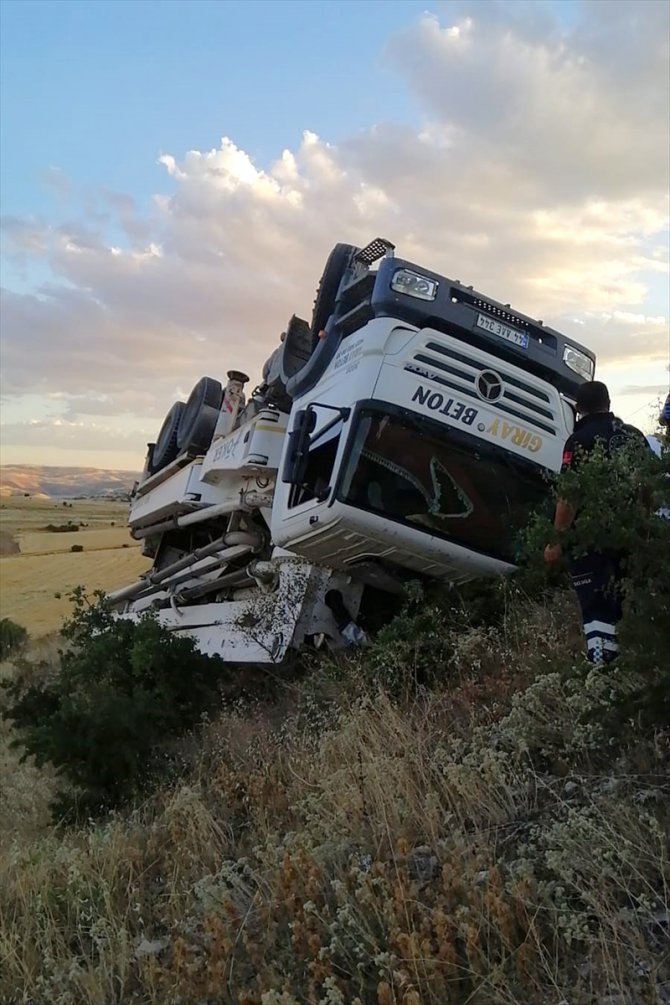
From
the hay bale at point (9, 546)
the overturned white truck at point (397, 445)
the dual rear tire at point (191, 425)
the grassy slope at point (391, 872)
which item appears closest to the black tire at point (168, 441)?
the dual rear tire at point (191, 425)

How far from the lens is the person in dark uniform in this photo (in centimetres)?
417

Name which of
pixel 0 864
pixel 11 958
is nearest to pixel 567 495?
pixel 11 958

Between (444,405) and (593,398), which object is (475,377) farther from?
(593,398)

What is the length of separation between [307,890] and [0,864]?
81.4 inches

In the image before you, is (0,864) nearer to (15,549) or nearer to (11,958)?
(11,958)

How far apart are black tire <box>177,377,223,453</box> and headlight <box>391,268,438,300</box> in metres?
4.64

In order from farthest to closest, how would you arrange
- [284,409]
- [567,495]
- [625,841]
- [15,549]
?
1. [15,549]
2. [284,409]
3. [567,495]
4. [625,841]

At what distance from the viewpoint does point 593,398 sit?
15.4 ft

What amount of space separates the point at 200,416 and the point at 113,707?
5.04 metres

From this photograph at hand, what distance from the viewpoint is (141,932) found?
338 centimetres

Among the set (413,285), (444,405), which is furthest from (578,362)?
(413,285)

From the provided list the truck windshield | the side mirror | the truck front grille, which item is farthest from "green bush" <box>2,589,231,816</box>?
the truck front grille

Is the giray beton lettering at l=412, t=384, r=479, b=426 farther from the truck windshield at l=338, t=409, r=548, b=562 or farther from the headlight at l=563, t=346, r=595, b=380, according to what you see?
the headlight at l=563, t=346, r=595, b=380

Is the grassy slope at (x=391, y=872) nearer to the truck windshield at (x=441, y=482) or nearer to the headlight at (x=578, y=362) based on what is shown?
the truck windshield at (x=441, y=482)
